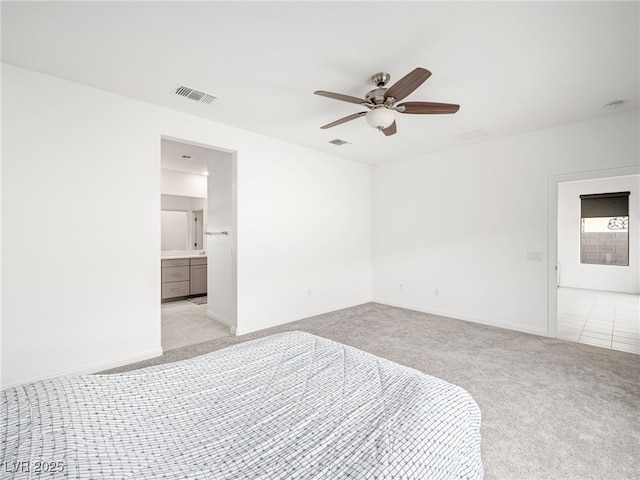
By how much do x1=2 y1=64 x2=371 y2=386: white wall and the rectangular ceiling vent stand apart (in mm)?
469

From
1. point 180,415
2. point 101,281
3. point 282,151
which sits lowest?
point 180,415

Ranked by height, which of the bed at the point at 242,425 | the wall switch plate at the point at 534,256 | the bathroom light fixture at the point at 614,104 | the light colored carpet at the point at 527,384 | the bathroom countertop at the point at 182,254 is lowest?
the light colored carpet at the point at 527,384

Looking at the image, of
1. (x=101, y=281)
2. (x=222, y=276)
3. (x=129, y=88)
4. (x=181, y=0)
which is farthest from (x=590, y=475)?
(x=129, y=88)

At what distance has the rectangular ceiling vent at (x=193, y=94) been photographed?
2.96 m

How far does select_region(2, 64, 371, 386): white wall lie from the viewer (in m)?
2.55

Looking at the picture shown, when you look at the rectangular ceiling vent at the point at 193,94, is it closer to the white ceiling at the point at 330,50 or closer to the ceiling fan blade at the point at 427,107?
the white ceiling at the point at 330,50

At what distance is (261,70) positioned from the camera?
2631 mm

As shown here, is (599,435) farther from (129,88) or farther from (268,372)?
(129,88)

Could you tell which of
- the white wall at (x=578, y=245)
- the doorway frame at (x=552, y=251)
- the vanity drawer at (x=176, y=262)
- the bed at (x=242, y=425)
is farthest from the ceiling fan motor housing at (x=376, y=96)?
the white wall at (x=578, y=245)

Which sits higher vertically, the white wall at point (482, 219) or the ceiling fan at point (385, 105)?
the ceiling fan at point (385, 105)

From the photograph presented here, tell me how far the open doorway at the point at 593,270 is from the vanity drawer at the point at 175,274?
6409 mm

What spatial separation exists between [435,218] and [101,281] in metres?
4.86

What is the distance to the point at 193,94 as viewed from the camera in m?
3.07

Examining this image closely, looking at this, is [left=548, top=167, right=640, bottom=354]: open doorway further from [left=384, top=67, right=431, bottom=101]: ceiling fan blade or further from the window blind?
[left=384, top=67, right=431, bottom=101]: ceiling fan blade
